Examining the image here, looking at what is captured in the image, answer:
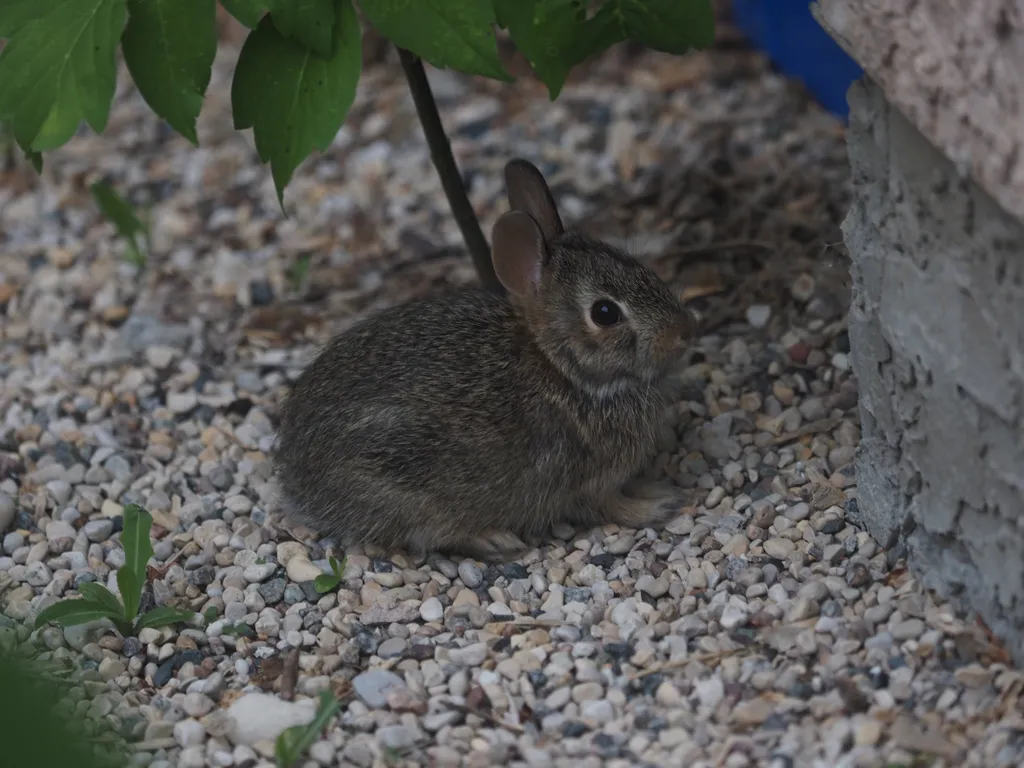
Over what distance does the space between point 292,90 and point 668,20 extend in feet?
4.19

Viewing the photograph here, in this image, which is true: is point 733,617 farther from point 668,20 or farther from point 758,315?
point 668,20

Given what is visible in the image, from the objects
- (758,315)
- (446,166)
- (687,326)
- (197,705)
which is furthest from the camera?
(758,315)

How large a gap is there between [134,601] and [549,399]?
1533 millimetres

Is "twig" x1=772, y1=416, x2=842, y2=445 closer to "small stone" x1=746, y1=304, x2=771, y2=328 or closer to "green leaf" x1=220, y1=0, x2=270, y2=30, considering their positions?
"small stone" x1=746, y1=304, x2=771, y2=328

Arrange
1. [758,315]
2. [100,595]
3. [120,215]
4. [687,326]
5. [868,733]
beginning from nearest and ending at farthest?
[868,733]
[100,595]
[687,326]
[758,315]
[120,215]

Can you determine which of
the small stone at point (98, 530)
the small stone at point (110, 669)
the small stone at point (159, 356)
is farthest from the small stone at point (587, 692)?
the small stone at point (159, 356)

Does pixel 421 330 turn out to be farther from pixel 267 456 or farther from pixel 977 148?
pixel 977 148

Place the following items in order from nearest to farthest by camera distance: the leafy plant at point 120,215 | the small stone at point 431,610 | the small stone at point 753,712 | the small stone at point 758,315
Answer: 1. the small stone at point 753,712
2. the small stone at point 431,610
3. the small stone at point 758,315
4. the leafy plant at point 120,215

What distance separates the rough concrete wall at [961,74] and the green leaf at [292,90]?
64.1 inches

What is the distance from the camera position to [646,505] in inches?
192

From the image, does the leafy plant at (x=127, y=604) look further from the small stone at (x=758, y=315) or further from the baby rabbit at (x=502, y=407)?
the small stone at (x=758, y=315)

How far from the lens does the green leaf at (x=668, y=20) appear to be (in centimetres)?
458

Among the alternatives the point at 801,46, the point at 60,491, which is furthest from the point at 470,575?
the point at 801,46

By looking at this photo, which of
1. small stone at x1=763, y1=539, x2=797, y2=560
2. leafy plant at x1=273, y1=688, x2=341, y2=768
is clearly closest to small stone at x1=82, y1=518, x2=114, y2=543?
leafy plant at x1=273, y1=688, x2=341, y2=768
